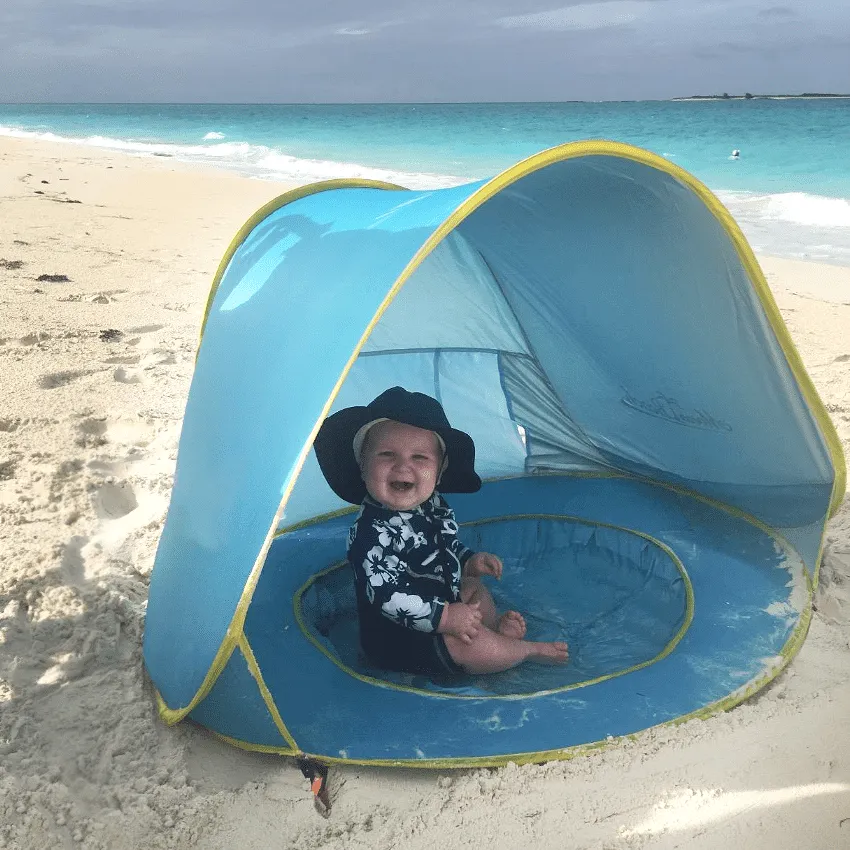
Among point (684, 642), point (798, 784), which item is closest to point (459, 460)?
point (684, 642)

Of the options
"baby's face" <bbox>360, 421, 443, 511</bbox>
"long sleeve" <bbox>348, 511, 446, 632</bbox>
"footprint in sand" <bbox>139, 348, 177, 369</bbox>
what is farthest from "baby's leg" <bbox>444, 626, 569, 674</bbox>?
"footprint in sand" <bbox>139, 348, 177, 369</bbox>

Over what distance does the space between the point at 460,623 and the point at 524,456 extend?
1.48m

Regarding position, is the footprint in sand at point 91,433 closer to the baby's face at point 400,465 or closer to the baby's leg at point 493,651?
the baby's face at point 400,465

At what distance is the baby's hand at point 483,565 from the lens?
272 centimetres

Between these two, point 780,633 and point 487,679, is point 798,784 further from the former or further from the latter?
point 487,679

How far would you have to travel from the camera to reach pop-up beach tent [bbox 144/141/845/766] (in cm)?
201

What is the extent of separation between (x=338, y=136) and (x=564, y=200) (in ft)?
95.2

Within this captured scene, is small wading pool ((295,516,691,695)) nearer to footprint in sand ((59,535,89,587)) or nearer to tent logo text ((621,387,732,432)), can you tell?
tent logo text ((621,387,732,432))

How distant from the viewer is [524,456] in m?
3.74

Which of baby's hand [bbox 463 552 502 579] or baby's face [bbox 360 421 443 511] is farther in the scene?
baby's hand [bbox 463 552 502 579]

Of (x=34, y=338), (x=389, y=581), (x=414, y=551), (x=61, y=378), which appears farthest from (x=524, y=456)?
(x=34, y=338)

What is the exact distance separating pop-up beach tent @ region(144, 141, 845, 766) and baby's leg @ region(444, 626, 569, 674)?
0.05 metres

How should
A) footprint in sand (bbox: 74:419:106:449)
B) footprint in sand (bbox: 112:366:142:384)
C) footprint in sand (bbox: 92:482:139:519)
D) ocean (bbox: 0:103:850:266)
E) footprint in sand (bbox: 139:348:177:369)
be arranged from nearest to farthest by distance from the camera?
footprint in sand (bbox: 92:482:139:519), footprint in sand (bbox: 74:419:106:449), footprint in sand (bbox: 112:366:142:384), footprint in sand (bbox: 139:348:177:369), ocean (bbox: 0:103:850:266)

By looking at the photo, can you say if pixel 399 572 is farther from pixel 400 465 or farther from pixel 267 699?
pixel 267 699
